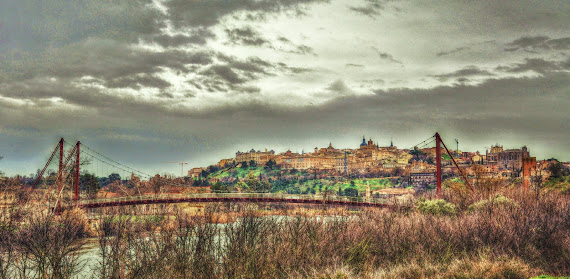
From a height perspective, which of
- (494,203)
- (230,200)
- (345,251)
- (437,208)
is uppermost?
(494,203)

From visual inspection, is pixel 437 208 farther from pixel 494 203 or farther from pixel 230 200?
pixel 230 200

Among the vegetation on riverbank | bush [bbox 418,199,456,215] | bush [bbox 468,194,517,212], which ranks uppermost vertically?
bush [bbox 468,194,517,212]

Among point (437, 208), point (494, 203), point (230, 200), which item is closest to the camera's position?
point (494, 203)

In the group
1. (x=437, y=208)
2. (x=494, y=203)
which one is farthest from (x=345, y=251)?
(x=494, y=203)

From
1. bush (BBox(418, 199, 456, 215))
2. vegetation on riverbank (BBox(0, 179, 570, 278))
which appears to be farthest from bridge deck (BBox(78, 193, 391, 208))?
vegetation on riverbank (BBox(0, 179, 570, 278))

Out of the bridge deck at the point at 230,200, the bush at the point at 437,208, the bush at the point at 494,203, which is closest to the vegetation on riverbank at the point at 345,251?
the bush at the point at 494,203

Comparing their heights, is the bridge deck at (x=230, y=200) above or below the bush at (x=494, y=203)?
below

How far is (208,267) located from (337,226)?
9668 millimetres

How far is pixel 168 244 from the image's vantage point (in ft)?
67.8

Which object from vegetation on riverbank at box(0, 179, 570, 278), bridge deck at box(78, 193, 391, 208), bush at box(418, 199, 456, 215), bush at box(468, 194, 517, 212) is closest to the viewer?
vegetation on riverbank at box(0, 179, 570, 278)

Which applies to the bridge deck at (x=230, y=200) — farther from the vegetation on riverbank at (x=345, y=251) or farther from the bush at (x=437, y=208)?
the vegetation on riverbank at (x=345, y=251)

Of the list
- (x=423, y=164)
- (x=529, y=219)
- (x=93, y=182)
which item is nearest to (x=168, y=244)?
(x=529, y=219)

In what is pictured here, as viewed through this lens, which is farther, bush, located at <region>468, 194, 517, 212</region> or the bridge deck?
the bridge deck

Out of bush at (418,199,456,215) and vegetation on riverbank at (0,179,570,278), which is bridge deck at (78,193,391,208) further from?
vegetation on riverbank at (0,179,570,278)
